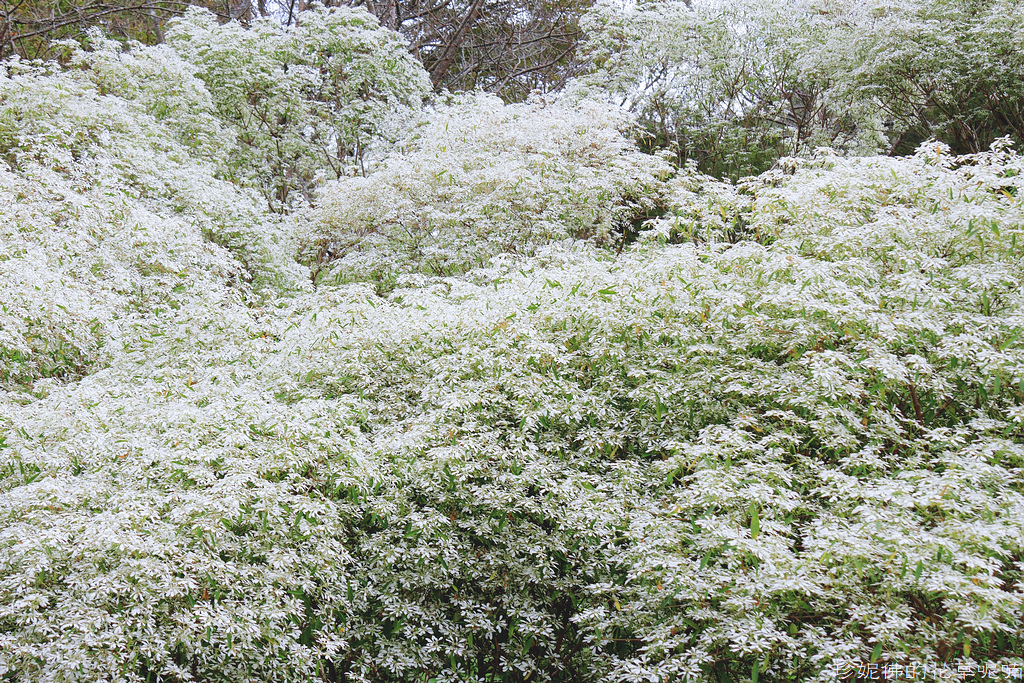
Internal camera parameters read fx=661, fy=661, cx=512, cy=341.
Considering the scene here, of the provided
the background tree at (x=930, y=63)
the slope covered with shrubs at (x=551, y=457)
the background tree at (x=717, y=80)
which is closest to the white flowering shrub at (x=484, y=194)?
the slope covered with shrubs at (x=551, y=457)

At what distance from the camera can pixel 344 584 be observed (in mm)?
3723

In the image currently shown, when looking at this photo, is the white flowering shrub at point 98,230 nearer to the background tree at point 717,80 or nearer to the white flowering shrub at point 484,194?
the white flowering shrub at point 484,194

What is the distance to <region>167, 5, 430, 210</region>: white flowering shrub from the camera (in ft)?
36.3

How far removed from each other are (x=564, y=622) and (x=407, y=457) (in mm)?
1423

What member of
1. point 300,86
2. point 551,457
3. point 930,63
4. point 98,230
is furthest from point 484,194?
point 930,63

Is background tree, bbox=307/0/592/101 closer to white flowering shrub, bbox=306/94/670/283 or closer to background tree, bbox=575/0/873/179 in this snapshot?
background tree, bbox=575/0/873/179

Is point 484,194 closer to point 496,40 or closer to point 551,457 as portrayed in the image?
point 551,457

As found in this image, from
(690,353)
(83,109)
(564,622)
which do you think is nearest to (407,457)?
(564,622)

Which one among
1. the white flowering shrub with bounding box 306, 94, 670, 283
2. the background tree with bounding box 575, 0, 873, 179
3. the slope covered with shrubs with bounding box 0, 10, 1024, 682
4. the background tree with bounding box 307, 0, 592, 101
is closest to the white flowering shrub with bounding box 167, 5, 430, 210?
the white flowering shrub with bounding box 306, 94, 670, 283

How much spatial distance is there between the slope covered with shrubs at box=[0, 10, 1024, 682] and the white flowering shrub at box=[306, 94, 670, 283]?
5.28 feet

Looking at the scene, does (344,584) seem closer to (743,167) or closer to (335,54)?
(335,54)

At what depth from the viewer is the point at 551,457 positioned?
4.28 meters

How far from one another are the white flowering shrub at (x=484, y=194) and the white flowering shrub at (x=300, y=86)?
2.13 m

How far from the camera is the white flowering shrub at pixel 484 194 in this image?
794 centimetres
